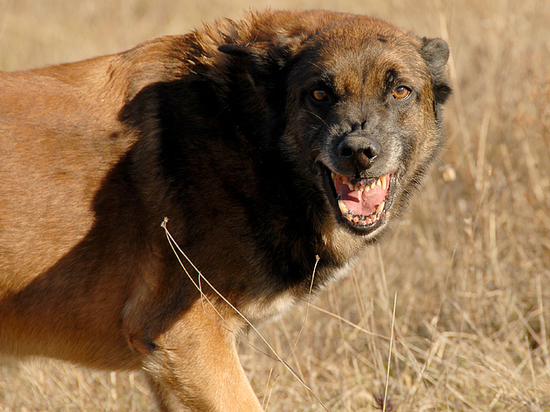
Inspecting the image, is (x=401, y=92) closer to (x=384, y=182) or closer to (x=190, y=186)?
(x=384, y=182)

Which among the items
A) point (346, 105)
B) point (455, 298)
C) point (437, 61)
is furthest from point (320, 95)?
point (455, 298)

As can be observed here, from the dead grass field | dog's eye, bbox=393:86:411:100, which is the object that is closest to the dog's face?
dog's eye, bbox=393:86:411:100

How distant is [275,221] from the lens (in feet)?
8.52

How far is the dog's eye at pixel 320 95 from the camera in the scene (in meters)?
2.59

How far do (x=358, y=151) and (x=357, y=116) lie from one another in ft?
0.62

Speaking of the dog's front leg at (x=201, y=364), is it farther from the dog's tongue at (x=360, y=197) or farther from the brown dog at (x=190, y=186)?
the dog's tongue at (x=360, y=197)

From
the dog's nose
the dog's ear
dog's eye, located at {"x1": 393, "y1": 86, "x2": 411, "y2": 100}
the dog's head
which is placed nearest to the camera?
the dog's nose

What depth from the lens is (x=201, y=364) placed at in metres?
2.49

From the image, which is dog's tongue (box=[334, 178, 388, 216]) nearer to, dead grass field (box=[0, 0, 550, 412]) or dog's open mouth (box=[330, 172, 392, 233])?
dog's open mouth (box=[330, 172, 392, 233])

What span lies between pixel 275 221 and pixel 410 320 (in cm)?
191

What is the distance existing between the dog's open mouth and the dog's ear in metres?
0.61

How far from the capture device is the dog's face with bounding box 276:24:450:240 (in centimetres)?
249

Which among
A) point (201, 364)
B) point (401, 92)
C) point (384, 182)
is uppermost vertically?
point (401, 92)

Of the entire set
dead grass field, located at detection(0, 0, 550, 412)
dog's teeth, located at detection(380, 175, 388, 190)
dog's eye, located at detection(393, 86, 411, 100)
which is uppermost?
dog's eye, located at detection(393, 86, 411, 100)
